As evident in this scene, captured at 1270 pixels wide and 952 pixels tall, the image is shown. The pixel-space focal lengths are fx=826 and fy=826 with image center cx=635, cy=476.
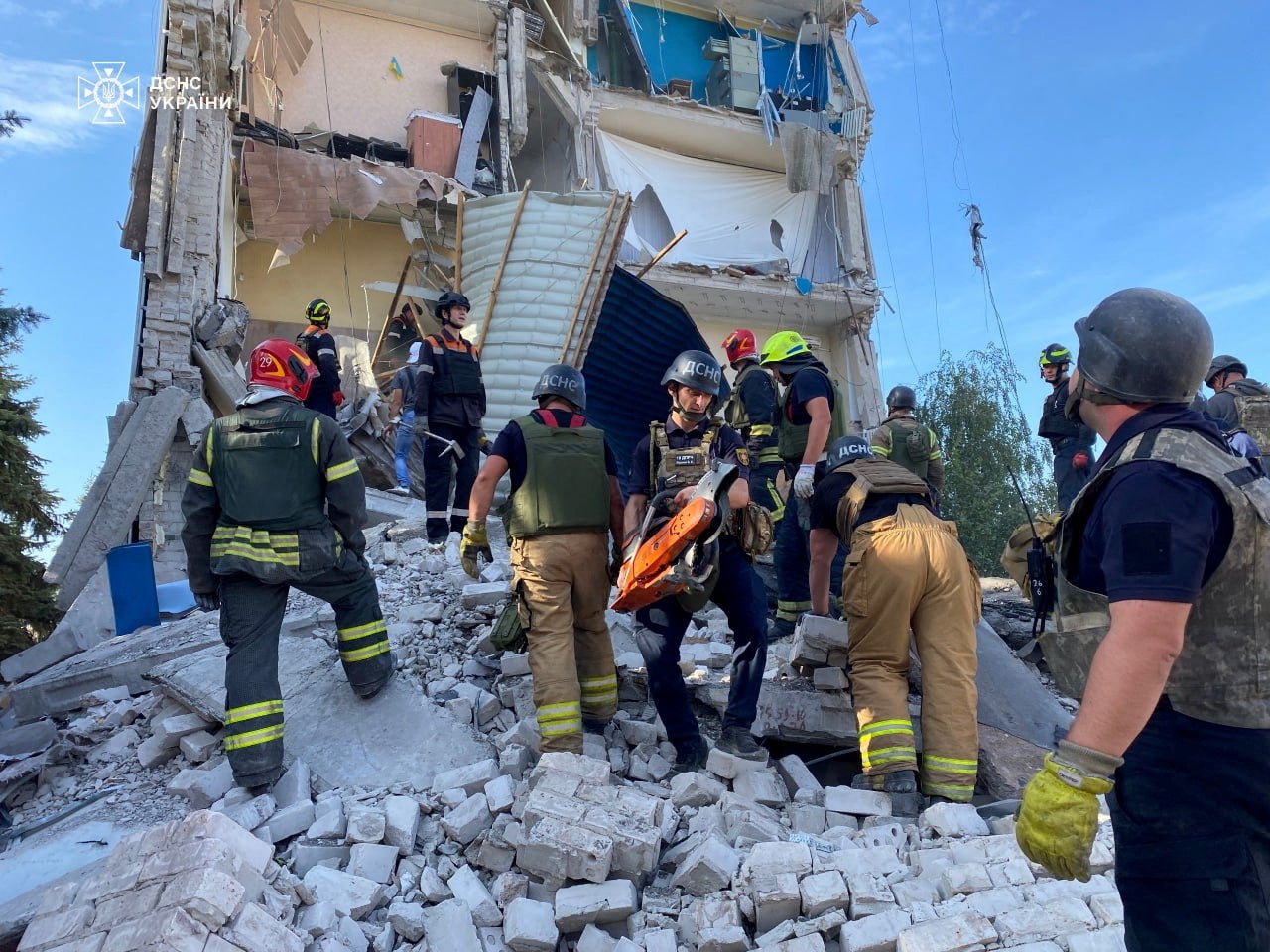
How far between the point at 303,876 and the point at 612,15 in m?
15.4

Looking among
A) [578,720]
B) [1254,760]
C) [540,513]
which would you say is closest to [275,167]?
[540,513]

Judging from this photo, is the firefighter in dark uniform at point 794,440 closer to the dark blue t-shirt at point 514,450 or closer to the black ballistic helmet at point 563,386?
the black ballistic helmet at point 563,386

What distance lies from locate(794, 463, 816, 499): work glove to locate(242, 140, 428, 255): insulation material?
26.1ft

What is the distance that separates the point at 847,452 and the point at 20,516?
36.0 ft

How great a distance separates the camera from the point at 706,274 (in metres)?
13.7

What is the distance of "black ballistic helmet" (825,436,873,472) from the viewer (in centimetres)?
412

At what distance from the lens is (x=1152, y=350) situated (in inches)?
69.0

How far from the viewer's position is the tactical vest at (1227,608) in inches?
62.9

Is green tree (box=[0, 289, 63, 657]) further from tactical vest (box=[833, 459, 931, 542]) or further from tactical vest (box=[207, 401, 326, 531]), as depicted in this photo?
tactical vest (box=[833, 459, 931, 542])

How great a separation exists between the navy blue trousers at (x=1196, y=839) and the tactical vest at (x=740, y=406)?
12.0ft

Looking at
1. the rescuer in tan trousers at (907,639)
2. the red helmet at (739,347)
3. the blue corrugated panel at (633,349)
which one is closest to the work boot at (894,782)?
the rescuer in tan trousers at (907,639)

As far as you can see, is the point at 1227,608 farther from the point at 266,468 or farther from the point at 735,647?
the point at 266,468

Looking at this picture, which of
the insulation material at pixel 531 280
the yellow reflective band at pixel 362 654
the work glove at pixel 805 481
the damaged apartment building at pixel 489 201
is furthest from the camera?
the insulation material at pixel 531 280

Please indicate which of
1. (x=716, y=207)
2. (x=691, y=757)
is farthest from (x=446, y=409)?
(x=716, y=207)
